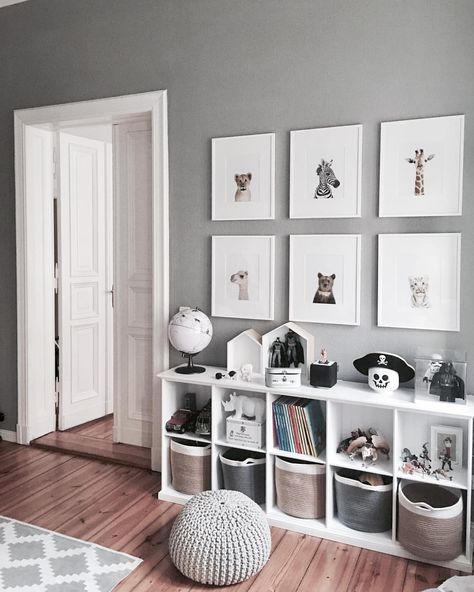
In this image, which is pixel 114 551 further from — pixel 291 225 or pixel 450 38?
pixel 450 38

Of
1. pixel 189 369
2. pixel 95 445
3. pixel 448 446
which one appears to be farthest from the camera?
pixel 95 445

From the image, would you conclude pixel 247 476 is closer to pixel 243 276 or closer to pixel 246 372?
pixel 246 372

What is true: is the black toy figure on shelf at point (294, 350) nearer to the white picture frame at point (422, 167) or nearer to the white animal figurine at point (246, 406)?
the white animal figurine at point (246, 406)

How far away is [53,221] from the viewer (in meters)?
3.90

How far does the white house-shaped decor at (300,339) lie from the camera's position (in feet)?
9.27

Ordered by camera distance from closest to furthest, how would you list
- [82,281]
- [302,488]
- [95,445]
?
[302,488]
[95,445]
[82,281]

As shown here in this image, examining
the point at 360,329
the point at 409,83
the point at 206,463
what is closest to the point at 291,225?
the point at 360,329

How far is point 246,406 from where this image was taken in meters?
2.83

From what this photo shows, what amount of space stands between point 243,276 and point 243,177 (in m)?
0.54

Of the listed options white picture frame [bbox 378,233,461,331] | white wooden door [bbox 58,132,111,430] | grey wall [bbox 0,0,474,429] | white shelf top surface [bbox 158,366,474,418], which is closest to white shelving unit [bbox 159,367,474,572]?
white shelf top surface [bbox 158,366,474,418]

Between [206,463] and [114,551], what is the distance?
64 centimetres

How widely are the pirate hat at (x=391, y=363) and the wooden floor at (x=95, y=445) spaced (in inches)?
61.6

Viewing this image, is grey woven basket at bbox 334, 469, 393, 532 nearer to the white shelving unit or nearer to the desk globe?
the white shelving unit

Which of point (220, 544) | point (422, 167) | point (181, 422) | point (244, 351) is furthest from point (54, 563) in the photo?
point (422, 167)
